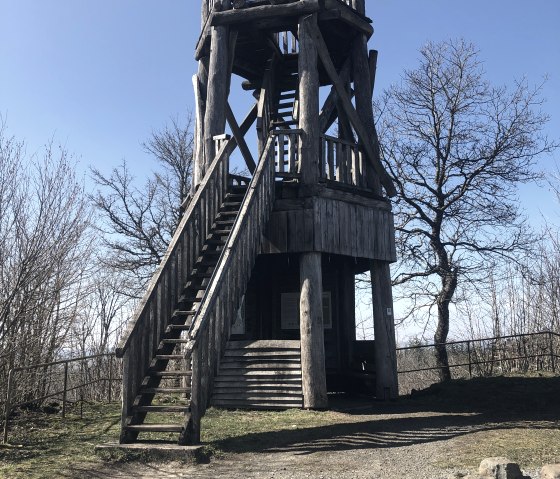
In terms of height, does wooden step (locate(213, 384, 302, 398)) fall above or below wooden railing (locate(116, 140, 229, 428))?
below

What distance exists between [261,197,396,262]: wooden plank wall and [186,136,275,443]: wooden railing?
19.8 inches

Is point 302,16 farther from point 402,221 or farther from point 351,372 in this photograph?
point 402,221

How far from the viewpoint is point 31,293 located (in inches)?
419

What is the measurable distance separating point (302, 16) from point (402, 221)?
1198 cm

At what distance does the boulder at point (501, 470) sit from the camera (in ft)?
17.9

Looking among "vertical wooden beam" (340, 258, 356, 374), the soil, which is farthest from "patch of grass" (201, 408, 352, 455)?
"vertical wooden beam" (340, 258, 356, 374)

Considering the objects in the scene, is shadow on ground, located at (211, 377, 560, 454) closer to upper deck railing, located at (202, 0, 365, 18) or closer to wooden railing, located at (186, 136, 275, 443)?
wooden railing, located at (186, 136, 275, 443)

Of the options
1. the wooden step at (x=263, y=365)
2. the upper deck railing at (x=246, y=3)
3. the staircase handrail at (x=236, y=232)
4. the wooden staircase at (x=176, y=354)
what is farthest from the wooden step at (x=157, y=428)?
the upper deck railing at (x=246, y=3)

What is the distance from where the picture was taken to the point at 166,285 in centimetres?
891

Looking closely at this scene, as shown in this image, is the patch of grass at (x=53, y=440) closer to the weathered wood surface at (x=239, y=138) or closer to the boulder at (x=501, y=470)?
the boulder at (x=501, y=470)

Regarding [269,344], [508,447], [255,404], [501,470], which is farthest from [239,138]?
[501,470]

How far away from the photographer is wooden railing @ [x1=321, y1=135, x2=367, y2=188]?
12477 millimetres

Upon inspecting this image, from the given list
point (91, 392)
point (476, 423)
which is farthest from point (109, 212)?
point (476, 423)

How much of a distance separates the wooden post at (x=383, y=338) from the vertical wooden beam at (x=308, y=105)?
9.90 ft
